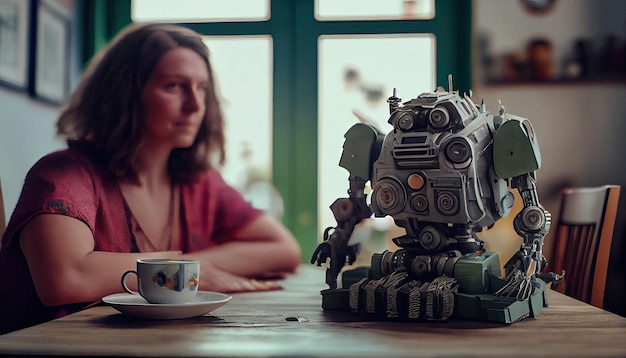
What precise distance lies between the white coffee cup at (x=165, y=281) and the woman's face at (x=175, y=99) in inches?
30.7

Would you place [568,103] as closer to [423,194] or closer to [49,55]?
[423,194]

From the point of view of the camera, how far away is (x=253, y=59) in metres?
2.13

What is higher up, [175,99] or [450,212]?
[175,99]

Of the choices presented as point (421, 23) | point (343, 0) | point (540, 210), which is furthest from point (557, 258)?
point (343, 0)

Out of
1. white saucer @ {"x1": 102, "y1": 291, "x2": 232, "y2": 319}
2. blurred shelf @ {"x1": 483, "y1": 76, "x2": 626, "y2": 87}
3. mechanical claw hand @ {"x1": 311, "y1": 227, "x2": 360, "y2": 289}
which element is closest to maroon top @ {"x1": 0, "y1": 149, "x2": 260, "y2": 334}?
white saucer @ {"x1": 102, "y1": 291, "x2": 232, "y2": 319}

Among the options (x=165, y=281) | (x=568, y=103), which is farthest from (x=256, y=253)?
(x=568, y=103)

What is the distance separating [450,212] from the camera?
90cm

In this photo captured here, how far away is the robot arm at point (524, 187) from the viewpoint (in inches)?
34.9

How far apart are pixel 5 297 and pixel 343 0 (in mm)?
1459

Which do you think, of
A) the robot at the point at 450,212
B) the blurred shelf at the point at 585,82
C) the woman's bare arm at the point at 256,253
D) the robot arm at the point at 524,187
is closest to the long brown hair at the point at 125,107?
the woman's bare arm at the point at 256,253

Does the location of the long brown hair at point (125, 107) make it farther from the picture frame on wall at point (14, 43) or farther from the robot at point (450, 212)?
the robot at point (450, 212)

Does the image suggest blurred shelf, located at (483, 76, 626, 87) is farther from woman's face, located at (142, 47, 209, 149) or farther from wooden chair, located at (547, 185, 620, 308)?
woman's face, located at (142, 47, 209, 149)

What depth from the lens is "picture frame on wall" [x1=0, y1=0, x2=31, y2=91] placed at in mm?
1458

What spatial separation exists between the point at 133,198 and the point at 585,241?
113cm
